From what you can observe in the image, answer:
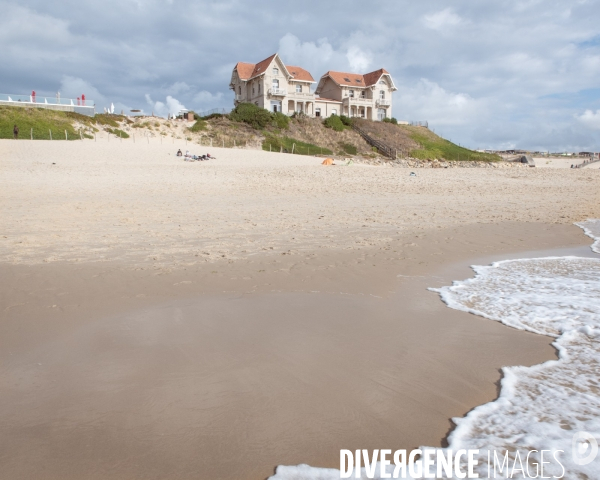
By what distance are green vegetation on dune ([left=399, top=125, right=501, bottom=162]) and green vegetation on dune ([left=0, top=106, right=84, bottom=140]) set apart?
34.9 m

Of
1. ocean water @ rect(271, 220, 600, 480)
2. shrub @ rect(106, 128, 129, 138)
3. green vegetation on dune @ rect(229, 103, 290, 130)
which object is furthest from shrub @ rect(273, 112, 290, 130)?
ocean water @ rect(271, 220, 600, 480)

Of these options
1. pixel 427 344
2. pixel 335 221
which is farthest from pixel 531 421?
pixel 335 221

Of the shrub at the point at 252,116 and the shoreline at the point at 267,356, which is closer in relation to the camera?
the shoreline at the point at 267,356

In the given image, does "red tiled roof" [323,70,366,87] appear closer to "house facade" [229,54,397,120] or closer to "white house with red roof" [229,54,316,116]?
"house facade" [229,54,397,120]

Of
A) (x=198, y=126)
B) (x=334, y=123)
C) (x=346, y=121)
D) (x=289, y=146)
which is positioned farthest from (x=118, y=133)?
(x=346, y=121)

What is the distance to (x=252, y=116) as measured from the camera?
4725 centimetres

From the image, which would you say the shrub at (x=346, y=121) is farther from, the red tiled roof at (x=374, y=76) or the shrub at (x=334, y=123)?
the red tiled roof at (x=374, y=76)

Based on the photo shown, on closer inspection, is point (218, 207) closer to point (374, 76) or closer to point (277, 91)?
point (277, 91)

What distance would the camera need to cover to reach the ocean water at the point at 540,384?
2.72 meters

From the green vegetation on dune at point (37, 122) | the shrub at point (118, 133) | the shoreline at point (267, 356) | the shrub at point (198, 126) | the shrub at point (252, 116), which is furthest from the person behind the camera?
the shrub at point (252, 116)

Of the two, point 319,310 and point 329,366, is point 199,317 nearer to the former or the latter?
point 319,310

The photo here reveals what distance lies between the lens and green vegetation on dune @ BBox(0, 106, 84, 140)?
3334 cm

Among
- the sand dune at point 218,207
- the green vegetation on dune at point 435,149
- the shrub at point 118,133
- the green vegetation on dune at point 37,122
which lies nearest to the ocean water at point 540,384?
the sand dune at point 218,207

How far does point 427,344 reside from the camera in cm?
422
